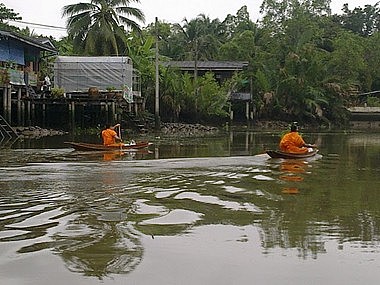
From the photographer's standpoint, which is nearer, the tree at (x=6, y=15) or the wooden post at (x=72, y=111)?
the wooden post at (x=72, y=111)

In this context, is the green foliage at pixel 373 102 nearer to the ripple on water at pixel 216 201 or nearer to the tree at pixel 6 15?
the tree at pixel 6 15

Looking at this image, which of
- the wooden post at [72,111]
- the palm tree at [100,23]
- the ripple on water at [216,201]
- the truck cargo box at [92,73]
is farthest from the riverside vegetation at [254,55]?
the ripple on water at [216,201]

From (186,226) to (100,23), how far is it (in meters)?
33.0

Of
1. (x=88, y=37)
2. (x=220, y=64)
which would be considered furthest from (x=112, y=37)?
(x=220, y=64)

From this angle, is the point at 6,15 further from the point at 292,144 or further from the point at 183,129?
the point at 292,144

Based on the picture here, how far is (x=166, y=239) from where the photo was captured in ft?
25.3

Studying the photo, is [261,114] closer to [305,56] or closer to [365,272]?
[305,56]

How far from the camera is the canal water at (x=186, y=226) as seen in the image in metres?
6.40

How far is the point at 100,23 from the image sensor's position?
39812mm

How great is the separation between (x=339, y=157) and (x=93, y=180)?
10.8 metres

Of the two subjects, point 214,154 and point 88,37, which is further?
point 88,37

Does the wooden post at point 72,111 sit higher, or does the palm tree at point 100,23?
the palm tree at point 100,23

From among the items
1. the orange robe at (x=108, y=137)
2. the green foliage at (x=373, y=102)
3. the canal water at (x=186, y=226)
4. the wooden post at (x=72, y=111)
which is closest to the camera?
the canal water at (x=186, y=226)

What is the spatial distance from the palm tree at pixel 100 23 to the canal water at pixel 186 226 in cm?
2537
